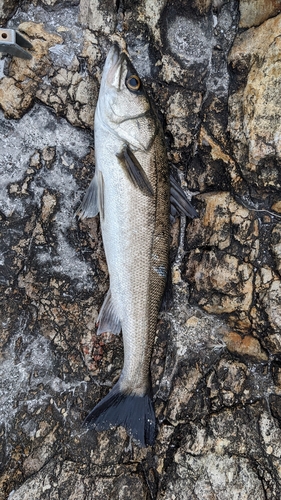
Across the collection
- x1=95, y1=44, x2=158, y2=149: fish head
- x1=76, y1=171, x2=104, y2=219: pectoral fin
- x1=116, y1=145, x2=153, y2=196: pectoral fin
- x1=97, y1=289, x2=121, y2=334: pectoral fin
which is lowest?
x1=97, y1=289, x2=121, y2=334: pectoral fin

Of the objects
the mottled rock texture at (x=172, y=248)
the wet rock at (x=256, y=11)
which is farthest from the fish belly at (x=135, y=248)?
the wet rock at (x=256, y=11)

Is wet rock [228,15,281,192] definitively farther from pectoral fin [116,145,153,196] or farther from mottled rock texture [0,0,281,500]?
pectoral fin [116,145,153,196]

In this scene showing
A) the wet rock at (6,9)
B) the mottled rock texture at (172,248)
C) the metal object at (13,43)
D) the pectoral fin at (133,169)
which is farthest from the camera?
the wet rock at (6,9)

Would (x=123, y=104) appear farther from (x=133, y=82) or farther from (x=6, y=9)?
(x=6, y=9)

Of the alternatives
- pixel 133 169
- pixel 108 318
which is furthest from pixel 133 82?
pixel 108 318

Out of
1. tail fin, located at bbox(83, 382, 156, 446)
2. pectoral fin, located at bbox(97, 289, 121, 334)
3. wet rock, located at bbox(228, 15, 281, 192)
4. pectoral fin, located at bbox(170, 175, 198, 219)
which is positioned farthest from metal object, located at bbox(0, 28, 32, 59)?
tail fin, located at bbox(83, 382, 156, 446)

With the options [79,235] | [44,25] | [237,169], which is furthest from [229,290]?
[44,25]

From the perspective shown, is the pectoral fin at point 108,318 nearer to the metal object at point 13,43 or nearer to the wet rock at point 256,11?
the metal object at point 13,43
